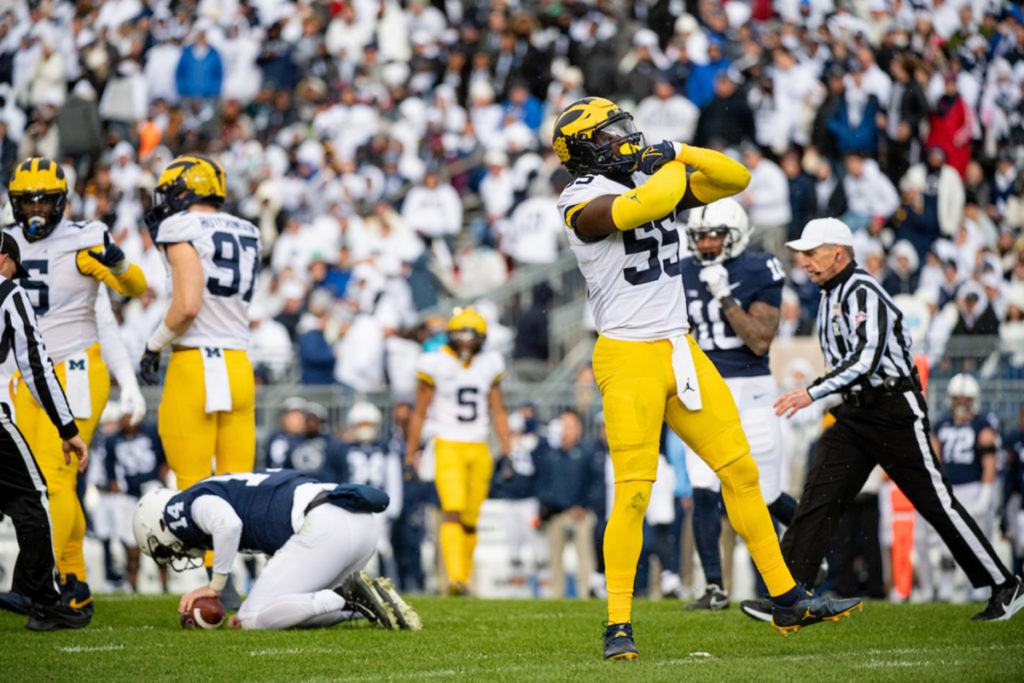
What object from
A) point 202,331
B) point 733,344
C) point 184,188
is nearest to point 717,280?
point 733,344

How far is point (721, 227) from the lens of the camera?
24.5 ft

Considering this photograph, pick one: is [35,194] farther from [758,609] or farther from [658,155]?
[758,609]

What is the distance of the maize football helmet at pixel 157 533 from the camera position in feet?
21.4

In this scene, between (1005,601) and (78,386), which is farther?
(78,386)

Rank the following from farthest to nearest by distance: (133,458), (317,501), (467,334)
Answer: (133,458) < (467,334) < (317,501)

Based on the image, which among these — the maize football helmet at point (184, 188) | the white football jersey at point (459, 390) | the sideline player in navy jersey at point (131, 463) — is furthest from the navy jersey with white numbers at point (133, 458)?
the maize football helmet at point (184, 188)

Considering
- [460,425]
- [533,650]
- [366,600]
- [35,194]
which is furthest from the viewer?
[460,425]

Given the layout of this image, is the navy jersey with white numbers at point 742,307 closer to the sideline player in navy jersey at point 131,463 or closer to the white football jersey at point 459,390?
the white football jersey at point 459,390

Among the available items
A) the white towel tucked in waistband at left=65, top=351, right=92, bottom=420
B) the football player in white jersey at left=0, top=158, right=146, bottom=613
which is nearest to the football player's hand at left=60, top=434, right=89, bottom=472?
the football player in white jersey at left=0, top=158, right=146, bottom=613

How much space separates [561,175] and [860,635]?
10.8 m

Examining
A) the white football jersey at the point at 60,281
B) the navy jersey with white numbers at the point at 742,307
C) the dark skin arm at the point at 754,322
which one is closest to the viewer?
the white football jersey at the point at 60,281

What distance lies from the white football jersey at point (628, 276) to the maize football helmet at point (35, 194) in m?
2.98

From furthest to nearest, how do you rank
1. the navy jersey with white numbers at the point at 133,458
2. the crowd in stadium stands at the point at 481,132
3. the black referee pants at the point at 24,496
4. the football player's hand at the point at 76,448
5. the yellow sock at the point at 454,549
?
the crowd in stadium stands at the point at 481,132 → the navy jersey with white numbers at the point at 133,458 → the yellow sock at the point at 454,549 → the football player's hand at the point at 76,448 → the black referee pants at the point at 24,496

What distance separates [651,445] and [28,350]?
285 cm
